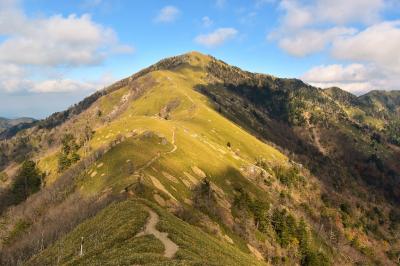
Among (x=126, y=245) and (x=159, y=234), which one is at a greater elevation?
(x=126, y=245)

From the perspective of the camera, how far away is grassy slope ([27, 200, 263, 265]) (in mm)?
49906

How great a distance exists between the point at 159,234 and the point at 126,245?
25.0 ft

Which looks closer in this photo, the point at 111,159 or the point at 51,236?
the point at 51,236

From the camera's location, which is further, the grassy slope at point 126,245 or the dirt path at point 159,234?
the dirt path at point 159,234

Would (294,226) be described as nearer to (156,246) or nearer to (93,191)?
(93,191)

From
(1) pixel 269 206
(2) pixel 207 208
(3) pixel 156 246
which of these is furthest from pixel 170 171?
(3) pixel 156 246

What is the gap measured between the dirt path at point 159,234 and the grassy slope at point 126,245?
2.68 feet

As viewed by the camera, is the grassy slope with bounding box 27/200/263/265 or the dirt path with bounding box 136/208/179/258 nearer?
the grassy slope with bounding box 27/200/263/265

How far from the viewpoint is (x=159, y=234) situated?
63344 millimetres

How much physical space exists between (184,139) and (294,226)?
69.9 metres

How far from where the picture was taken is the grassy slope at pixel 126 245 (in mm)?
49906

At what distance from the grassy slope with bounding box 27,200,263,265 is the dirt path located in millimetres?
815

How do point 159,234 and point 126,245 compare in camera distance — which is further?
point 159,234

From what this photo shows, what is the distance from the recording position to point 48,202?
160 metres
